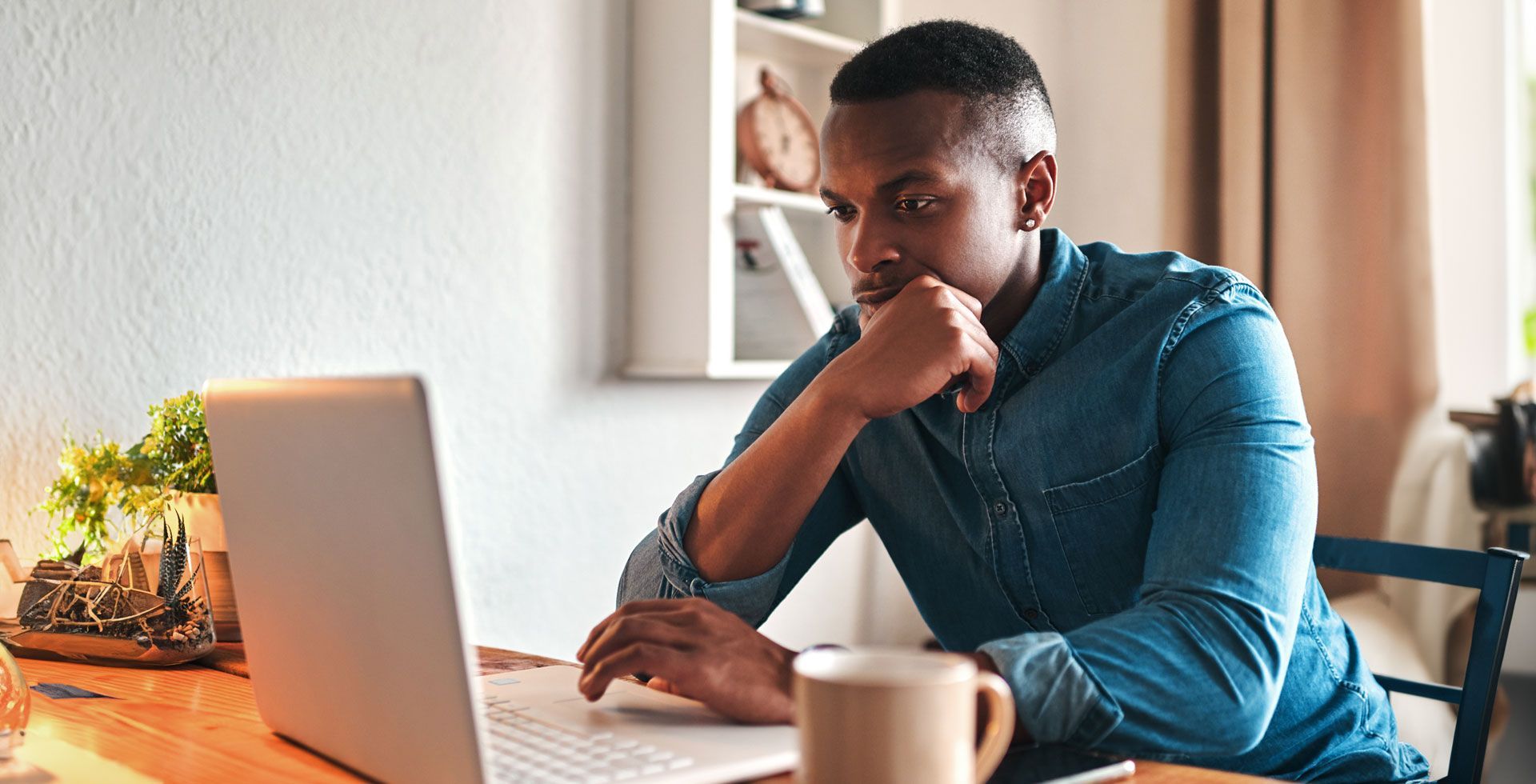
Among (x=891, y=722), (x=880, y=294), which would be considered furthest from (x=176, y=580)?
(x=891, y=722)

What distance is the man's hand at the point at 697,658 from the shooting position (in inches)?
30.9

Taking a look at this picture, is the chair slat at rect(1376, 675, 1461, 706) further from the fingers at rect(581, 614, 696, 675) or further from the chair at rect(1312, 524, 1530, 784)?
the fingers at rect(581, 614, 696, 675)

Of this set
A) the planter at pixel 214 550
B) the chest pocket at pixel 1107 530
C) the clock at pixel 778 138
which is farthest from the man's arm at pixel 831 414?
the clock at pixel 778 138

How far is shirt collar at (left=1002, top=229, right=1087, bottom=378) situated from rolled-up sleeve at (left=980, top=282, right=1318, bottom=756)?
142 mm

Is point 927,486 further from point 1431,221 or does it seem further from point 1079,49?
point 1079,49

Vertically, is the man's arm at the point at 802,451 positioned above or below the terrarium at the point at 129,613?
above

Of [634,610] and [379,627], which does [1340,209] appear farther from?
[379,627]

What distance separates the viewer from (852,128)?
1169 millimetres

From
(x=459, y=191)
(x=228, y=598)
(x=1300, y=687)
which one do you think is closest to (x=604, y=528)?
(x=459, y=191)

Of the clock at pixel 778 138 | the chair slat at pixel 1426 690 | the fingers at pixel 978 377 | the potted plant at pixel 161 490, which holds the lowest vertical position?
the chair slat at pixel 1426 690

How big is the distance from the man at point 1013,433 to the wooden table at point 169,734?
0.20 meters

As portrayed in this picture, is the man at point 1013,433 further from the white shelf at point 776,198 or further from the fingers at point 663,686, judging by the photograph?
the white shelf at point 776,198

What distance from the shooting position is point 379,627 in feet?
2.11

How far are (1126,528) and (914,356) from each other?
27cm
